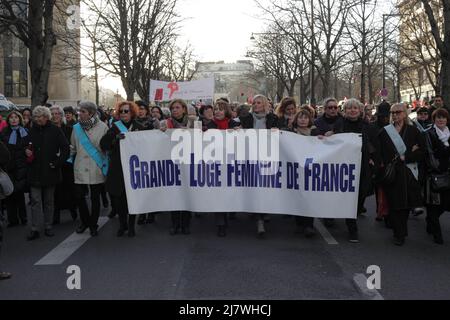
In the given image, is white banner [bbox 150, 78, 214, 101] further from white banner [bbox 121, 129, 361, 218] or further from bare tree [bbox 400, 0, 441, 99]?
bare tree [bbox 400, 0, 441, 99]

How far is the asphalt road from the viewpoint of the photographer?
485 cm

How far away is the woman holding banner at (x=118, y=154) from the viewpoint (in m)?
7.13

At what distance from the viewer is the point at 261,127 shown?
7.84 metres

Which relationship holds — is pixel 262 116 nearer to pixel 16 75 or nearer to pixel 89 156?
pixel 89 156

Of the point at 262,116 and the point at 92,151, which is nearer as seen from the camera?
the point at 92,151

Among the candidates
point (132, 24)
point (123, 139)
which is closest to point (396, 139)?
point (123, 139)

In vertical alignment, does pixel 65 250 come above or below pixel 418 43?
below

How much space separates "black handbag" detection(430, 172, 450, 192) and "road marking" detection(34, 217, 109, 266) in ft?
15.4

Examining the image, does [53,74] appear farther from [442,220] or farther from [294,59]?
[442,220]

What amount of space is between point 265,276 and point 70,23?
1725cm

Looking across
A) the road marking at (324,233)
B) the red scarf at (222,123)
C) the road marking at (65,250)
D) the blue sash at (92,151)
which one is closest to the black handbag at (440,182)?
the road marking at (324,233)

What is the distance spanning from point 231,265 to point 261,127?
2754 millimetres

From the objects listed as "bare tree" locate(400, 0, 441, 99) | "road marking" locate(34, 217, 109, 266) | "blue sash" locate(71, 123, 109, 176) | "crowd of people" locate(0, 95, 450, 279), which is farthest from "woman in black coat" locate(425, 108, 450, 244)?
"bare tree" locate(400, 0, 441, 99)

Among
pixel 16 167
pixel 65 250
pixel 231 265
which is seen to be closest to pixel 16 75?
pixel 16 167
